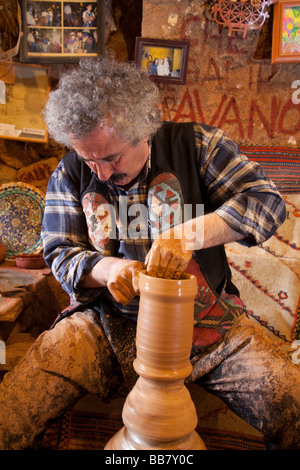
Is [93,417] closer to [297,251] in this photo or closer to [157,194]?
[157,194]

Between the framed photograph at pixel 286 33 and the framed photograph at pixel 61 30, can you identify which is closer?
the framed photograph at pixel 286 33

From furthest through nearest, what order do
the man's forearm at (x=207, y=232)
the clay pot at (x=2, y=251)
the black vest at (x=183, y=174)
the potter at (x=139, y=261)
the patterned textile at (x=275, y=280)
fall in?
1. the clay pot at (x=2, y=251)
2. the patterned textile at (x=275, y=280)
3. the black vest at (x=183, y=174)
4. the man's forearm at (x=207, y=232)
5. the potter at (x=139, y=261)

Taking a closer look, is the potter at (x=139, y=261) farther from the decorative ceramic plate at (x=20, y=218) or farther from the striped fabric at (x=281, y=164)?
the decorative ceramic plate at (x=20, y=218)

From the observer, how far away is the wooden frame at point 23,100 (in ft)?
10.6

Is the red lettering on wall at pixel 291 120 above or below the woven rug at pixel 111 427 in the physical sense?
above

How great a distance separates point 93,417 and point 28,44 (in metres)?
2.80

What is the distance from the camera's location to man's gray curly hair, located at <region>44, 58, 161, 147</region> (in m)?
1.56

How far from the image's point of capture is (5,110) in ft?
10.8

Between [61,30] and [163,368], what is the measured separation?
2.91 meters

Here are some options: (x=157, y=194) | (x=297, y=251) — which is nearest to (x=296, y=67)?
(x=297, y=251)

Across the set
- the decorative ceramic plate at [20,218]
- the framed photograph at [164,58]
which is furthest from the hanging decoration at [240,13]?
the decorative ceramic plate at [20,218]

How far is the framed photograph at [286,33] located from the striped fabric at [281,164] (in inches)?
26.6

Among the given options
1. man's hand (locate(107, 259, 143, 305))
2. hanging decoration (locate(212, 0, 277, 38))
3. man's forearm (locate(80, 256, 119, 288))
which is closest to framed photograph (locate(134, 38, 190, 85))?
hanging decoration (locate(212, 0, 277, 38))

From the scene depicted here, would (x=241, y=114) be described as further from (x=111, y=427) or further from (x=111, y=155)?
(x=111, y=427)
